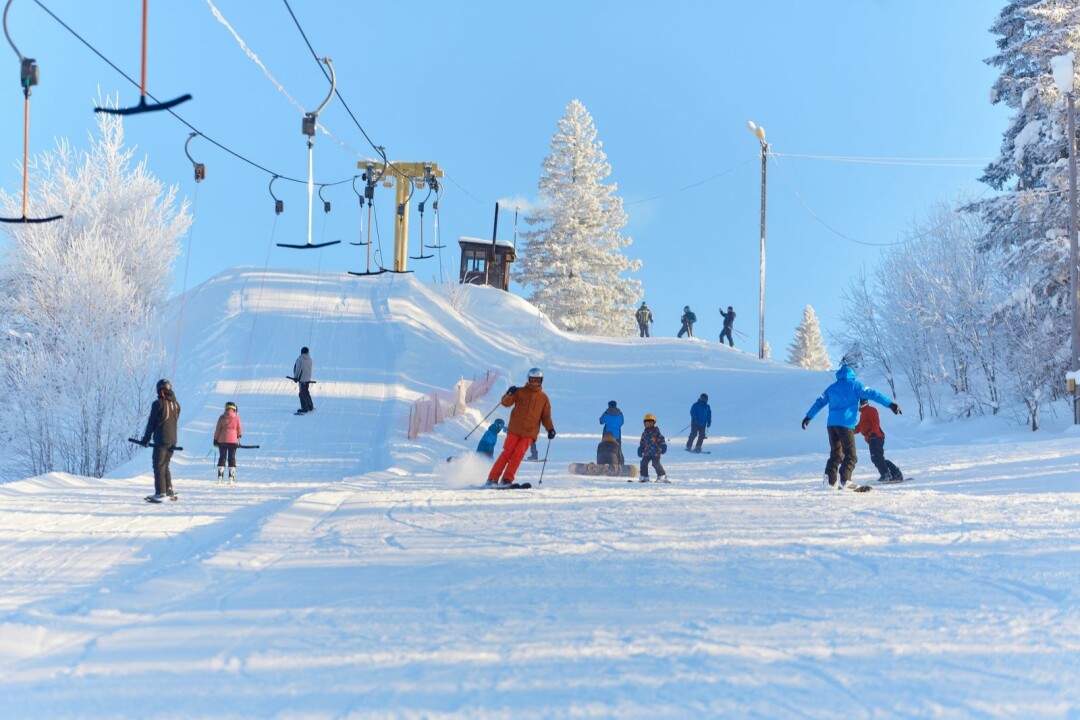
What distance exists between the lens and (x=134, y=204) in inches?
1608

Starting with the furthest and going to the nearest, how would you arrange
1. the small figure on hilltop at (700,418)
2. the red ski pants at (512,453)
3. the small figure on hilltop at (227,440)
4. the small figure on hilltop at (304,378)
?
the small figure on hilltop at (304,378) → the small figure on hilltop at (700,418) → the small figure on hilltop at (227,440) → the red ski pants at (512,453)

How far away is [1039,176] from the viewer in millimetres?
23859

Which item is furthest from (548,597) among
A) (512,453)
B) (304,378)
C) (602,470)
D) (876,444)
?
(304,378)

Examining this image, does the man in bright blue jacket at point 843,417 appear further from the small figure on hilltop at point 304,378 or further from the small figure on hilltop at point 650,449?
the small figure on hilltop at point 304,378

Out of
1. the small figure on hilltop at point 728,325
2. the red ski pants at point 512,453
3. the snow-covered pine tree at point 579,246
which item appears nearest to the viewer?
the red ski pants at point 512,453

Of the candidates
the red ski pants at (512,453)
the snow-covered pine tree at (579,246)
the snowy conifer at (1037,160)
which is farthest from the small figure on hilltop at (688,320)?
the red ski pants at (512,453)

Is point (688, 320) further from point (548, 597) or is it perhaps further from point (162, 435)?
point (548, 597)

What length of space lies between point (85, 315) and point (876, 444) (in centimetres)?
2692

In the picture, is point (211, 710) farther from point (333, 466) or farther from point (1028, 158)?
point (1028, 158)

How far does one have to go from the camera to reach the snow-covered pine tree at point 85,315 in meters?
28.5

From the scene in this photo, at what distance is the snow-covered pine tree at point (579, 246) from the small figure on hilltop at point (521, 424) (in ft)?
138

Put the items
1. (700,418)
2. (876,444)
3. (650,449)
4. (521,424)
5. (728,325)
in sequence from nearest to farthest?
(521,424) → (876,444) → (650,449) → (700,418) → (728,325)

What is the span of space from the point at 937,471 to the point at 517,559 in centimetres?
1004

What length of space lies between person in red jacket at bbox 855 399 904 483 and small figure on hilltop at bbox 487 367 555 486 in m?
4.48
